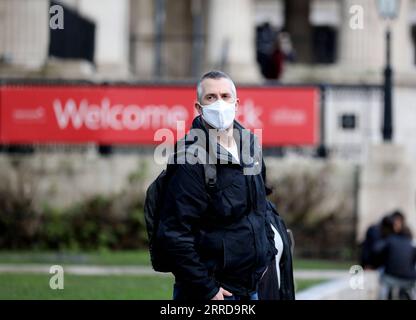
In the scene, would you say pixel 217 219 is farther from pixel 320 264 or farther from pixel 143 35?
pixel 143 35

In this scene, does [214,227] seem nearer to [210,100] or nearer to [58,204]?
[210,100]

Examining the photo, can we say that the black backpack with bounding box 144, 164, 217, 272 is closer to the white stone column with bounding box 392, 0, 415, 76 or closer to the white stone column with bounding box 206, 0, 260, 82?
the white stone column with bounding box 206, 0, 260, 82

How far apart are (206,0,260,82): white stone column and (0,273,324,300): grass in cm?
1605

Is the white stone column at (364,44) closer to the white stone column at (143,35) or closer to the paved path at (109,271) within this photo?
the white stone column at (143,35)

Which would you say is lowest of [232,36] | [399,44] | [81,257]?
[81,257]

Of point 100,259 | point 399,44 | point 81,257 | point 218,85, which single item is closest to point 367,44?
point 399,44

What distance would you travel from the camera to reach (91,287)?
17.9 m

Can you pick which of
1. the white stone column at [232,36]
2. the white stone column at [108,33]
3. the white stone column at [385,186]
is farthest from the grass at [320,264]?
the white stone column at [108,33]

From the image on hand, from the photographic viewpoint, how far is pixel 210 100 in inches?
331

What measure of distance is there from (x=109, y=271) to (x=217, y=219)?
1409 cm

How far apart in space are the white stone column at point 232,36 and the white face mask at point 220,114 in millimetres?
27770

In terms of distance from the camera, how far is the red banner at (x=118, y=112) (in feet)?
97.7

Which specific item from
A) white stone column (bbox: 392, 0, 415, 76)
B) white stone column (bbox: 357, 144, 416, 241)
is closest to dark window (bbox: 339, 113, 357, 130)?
white stone column (bbox: 357, 144, 416, 241)

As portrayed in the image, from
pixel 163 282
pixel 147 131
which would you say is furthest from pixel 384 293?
pixel 147 131
